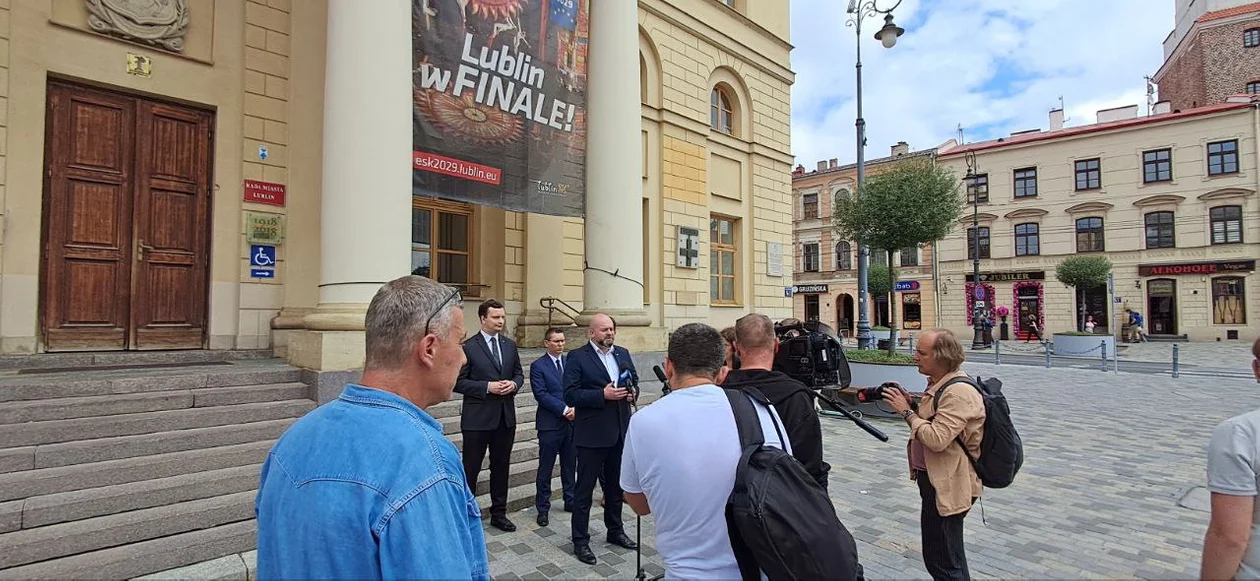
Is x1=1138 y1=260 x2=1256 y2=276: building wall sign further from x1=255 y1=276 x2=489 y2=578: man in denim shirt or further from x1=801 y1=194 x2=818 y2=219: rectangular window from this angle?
x1=255 y1=276 x2=489 y2=578: man in denim shirt

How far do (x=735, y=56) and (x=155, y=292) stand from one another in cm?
1319

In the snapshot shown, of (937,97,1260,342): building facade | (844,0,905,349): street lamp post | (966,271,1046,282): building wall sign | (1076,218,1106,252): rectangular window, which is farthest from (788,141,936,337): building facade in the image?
(844,0,905,349): street lamp post

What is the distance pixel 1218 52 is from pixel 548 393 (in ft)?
169

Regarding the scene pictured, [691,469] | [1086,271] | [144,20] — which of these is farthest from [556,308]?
[1086,271]

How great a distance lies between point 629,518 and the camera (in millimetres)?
5258

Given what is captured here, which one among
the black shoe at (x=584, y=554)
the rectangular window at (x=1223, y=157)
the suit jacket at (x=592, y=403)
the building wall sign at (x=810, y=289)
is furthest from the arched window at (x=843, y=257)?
the black shoe at (x=584, y=554)

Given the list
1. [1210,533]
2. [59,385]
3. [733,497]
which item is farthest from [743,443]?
[59,385]

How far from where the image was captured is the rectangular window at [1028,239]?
120 feet

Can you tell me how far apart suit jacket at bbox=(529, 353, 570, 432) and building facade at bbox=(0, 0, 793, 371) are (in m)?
2.44

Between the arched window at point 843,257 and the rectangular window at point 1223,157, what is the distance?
19.5 metres

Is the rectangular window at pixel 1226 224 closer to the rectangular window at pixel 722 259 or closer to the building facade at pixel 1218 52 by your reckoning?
the building facade at pixel 1218 52

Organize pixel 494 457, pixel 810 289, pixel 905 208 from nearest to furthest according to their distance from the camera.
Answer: pixel 494 457 → pixel 905 208 → pixel 810 289

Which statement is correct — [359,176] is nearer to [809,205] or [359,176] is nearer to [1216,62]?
[809,205]

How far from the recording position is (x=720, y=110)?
15.3 m
